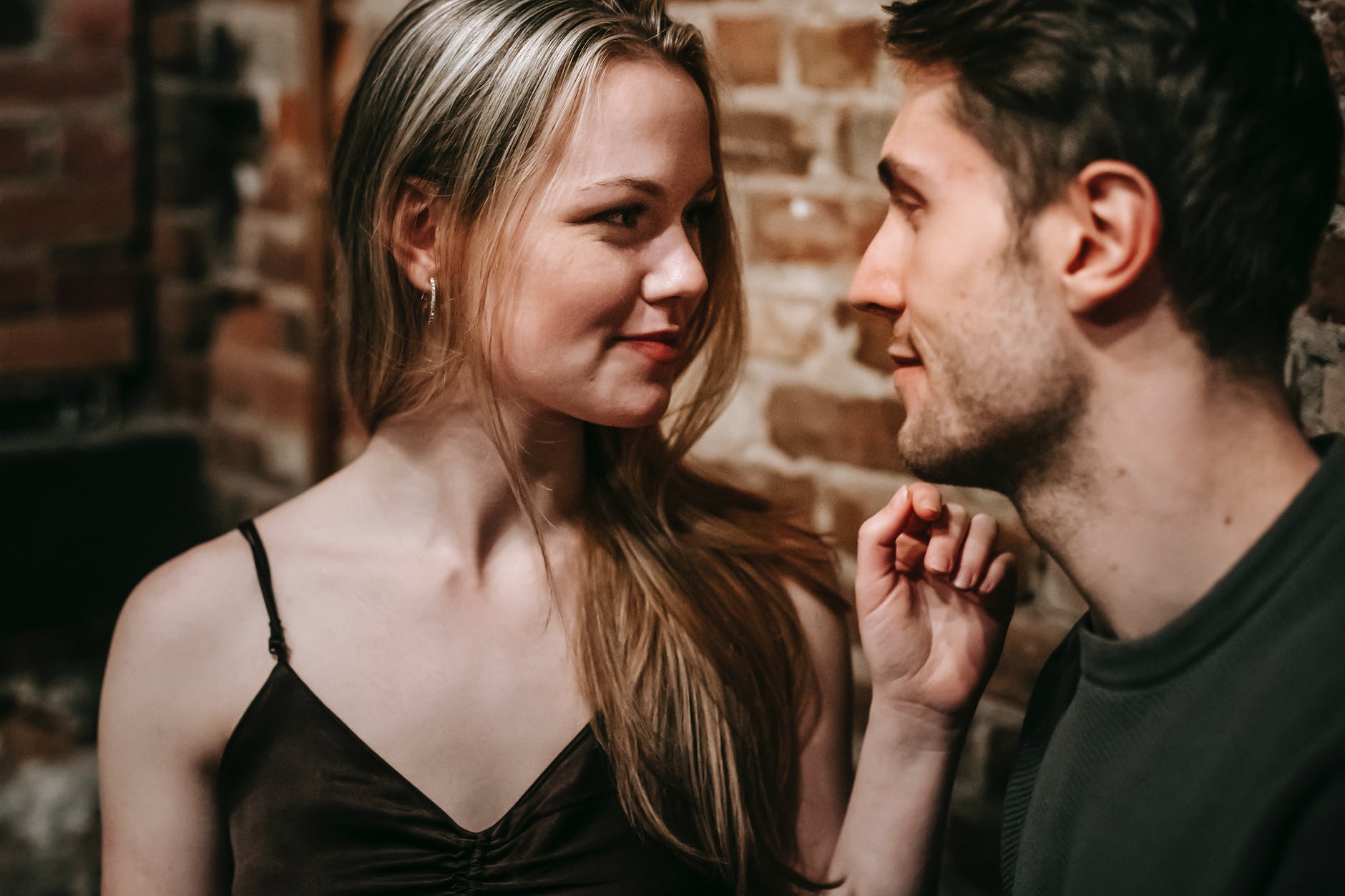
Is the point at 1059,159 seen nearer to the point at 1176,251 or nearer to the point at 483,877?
the point at 1176,251

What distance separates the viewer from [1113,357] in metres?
1.06

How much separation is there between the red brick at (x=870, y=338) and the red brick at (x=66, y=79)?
6.12ft

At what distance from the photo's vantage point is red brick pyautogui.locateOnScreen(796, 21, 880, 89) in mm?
1803

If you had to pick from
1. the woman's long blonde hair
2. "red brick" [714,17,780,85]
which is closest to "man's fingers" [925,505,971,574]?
the woman's long blonde hair

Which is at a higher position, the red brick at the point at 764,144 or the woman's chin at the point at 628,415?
the red brick at the point at 764,144

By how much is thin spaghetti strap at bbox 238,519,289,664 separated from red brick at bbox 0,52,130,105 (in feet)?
5.52

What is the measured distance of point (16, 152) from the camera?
2.67 m

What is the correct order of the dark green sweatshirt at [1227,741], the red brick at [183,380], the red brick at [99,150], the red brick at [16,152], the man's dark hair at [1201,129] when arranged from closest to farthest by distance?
the dark green sweatshirt at [1227,741] → the man's dark hair at [1201,129] → the red brick at [16,152] → the red brick at [99,150] → the red brick at [183,380]

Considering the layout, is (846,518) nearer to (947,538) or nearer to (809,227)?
(809,227)

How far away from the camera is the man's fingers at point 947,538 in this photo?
134cm

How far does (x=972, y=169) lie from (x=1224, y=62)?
0.70ft

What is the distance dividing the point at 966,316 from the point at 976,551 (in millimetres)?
333

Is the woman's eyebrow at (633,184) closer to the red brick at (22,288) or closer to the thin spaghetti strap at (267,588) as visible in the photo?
the thin spaghetti strap at (267,588)

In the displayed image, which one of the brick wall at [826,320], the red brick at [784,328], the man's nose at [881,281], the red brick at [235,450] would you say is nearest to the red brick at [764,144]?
the brick wall at [826,320]
